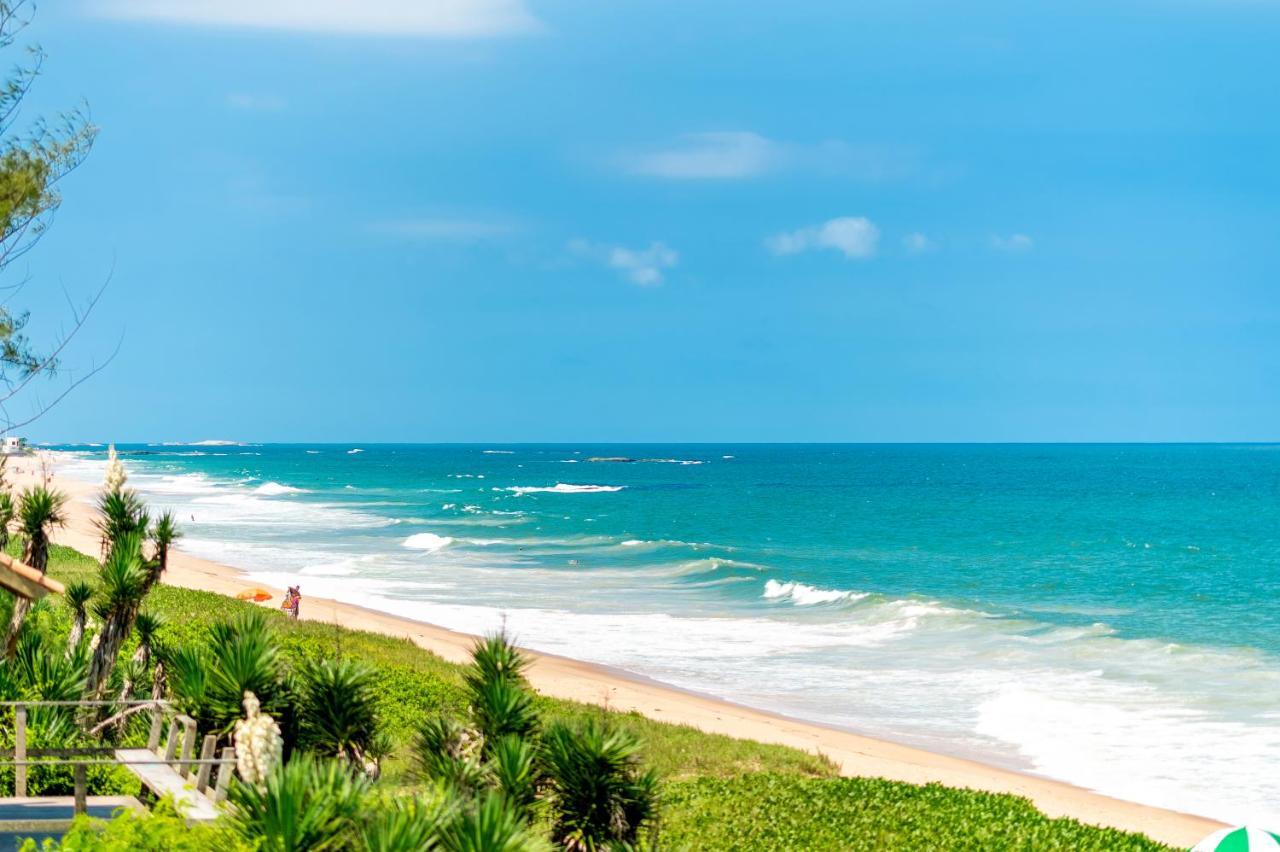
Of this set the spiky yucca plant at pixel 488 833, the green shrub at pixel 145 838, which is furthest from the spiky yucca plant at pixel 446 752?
the spiky yucca plant at pixel 488 833

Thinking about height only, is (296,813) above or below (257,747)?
below

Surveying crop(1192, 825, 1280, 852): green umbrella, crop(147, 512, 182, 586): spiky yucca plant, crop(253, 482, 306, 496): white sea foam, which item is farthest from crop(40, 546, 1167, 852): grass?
crop(253, 482, 306, 496): white sea foam

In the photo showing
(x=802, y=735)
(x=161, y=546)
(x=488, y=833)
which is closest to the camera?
(x=488, y=833)

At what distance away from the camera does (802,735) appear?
23.8 meters

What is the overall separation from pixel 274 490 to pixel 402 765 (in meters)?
105

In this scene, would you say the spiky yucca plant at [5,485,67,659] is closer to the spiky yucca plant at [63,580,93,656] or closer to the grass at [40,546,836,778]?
the spiky yucca plant at [63,580,93,656]

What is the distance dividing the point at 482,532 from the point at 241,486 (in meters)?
58.6

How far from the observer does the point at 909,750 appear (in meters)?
23.1

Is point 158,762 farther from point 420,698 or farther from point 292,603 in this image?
point 292,603

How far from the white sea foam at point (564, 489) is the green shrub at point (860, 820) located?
358 feet

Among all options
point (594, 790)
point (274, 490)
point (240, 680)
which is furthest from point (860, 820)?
point (274, 490)

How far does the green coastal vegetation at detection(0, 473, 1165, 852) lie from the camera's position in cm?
776

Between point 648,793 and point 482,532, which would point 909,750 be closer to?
point 648,793

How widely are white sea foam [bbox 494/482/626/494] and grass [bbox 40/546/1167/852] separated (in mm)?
103608
